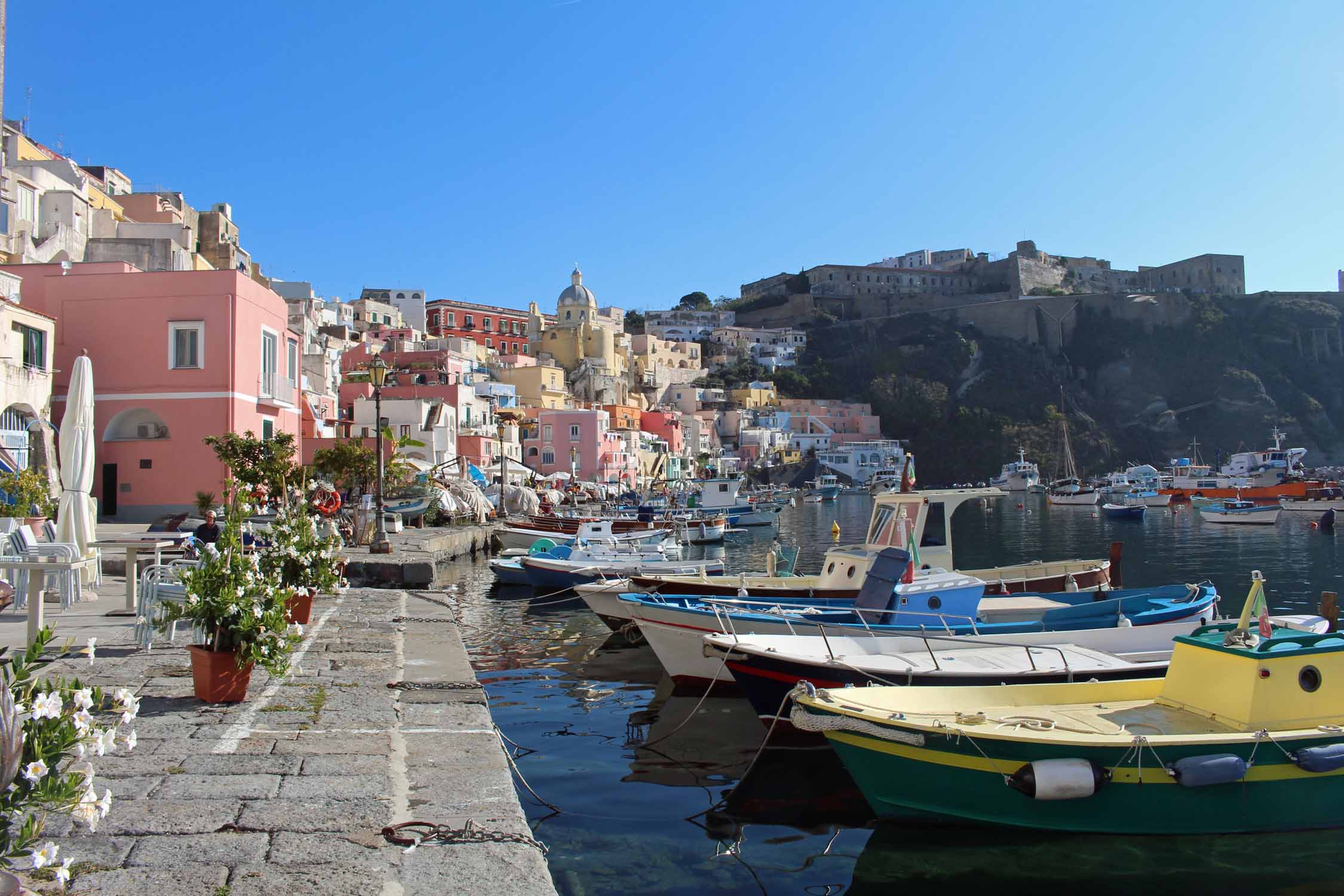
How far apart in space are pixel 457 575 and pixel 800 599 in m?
15.0

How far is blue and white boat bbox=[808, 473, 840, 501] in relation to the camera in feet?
296

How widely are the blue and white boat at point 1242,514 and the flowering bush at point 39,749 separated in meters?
57.0

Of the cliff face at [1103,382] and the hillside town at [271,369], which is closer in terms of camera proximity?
the hillside town at [271,369]

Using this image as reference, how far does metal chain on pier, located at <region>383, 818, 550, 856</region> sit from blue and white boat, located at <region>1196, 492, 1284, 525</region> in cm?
5500

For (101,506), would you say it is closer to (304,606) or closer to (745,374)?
(304,606)

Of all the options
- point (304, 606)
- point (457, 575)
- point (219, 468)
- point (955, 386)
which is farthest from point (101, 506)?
point (955, 386)

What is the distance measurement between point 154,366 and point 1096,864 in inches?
944

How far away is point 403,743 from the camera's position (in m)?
6.35

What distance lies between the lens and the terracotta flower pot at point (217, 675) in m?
6.57

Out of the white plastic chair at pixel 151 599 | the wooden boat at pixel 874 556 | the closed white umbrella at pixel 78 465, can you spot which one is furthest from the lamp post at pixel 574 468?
the white plastic chair at pixel 151 599

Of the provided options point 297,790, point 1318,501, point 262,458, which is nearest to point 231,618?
point 297,790

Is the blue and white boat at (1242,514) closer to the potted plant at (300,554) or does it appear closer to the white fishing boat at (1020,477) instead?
the white fishing boat at (1020,477)

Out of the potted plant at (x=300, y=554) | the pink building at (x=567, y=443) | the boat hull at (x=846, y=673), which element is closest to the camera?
the potted plant at (x=300, y=554)

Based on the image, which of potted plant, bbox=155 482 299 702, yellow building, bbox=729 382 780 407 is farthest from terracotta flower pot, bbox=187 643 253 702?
yellow building, bbox=729 382 780 407
